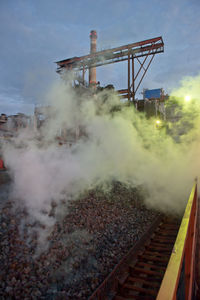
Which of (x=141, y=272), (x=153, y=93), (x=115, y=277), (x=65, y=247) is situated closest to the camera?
(x=115, y=277)

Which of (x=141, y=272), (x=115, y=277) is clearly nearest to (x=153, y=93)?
(x=141, y=272)

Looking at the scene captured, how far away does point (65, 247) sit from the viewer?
4156 millimetres

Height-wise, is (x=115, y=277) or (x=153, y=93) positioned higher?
(x=153, y=93)

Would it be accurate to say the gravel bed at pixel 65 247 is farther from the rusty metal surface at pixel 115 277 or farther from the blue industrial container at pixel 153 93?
the blue industrial container at pixel 153 93

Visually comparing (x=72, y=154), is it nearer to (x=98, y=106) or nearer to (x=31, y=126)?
(x=31, y=126)

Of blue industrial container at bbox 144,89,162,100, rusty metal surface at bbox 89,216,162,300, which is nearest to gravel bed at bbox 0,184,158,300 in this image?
rusty metal surface at bbox 89,216,162,300

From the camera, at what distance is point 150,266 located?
4.00 meters

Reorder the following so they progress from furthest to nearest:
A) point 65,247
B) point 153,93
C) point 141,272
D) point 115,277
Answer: point 153,93
point 65,247
point 141,272
point 115,277

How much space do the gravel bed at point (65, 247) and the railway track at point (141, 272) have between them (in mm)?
229

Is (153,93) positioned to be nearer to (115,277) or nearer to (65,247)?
(65,247)

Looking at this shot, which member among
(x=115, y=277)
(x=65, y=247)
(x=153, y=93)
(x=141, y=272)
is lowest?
(x=141, y=272)

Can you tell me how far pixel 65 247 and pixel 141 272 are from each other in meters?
1.64

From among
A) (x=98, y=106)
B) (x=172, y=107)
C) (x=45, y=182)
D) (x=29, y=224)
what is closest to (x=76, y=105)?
(x=98, y=106)

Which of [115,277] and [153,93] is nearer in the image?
[115,277]
